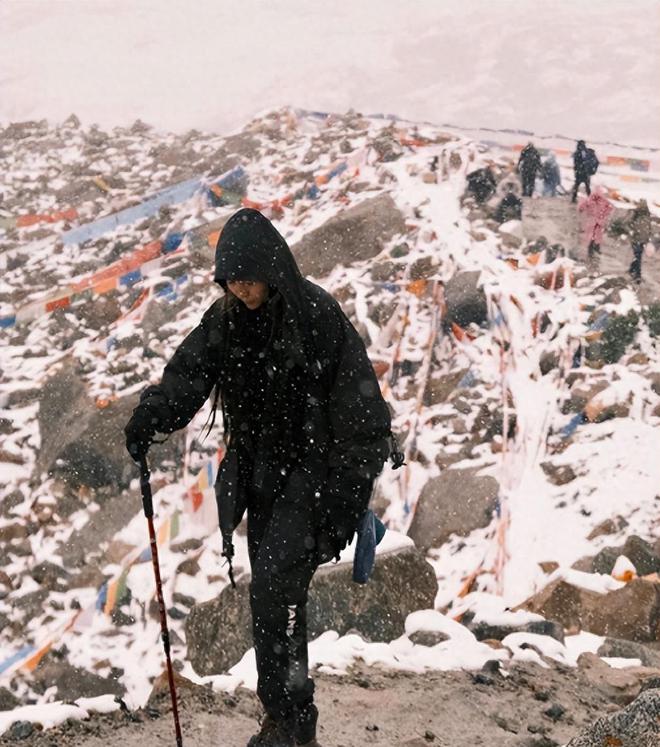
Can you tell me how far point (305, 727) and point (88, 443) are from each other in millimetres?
8139

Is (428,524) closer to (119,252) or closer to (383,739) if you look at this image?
(383,739)

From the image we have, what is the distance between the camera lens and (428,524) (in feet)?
29.0

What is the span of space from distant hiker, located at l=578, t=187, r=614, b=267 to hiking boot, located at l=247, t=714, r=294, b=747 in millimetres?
9935

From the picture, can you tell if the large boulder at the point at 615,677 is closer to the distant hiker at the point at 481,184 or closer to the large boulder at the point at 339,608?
the large boulder at the point at 339,608

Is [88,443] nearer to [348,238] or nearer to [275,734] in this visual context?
[348,238]

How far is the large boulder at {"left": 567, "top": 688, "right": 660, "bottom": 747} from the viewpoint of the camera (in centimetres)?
217

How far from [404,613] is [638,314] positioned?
669 centimetres

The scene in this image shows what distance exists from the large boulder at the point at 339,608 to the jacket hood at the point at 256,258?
9.59 ft

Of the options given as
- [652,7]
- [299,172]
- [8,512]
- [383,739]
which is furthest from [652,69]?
[383,739]

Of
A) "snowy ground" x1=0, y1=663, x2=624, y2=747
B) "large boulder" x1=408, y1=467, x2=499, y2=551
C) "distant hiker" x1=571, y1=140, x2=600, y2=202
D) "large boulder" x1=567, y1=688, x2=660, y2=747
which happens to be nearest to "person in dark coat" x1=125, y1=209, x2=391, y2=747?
"snowy ground" x1=0, y1=663, x2=624, y2=747

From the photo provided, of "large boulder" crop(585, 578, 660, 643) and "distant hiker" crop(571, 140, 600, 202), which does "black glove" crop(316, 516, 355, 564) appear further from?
"distant hiker" crop(571, 140, 600, 202)

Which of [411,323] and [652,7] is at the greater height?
[652,7]

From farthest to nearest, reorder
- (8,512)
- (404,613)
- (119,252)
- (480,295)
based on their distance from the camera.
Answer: (119,252) < (480,295) < (8,512) < (404,613)

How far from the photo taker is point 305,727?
9.05ft
